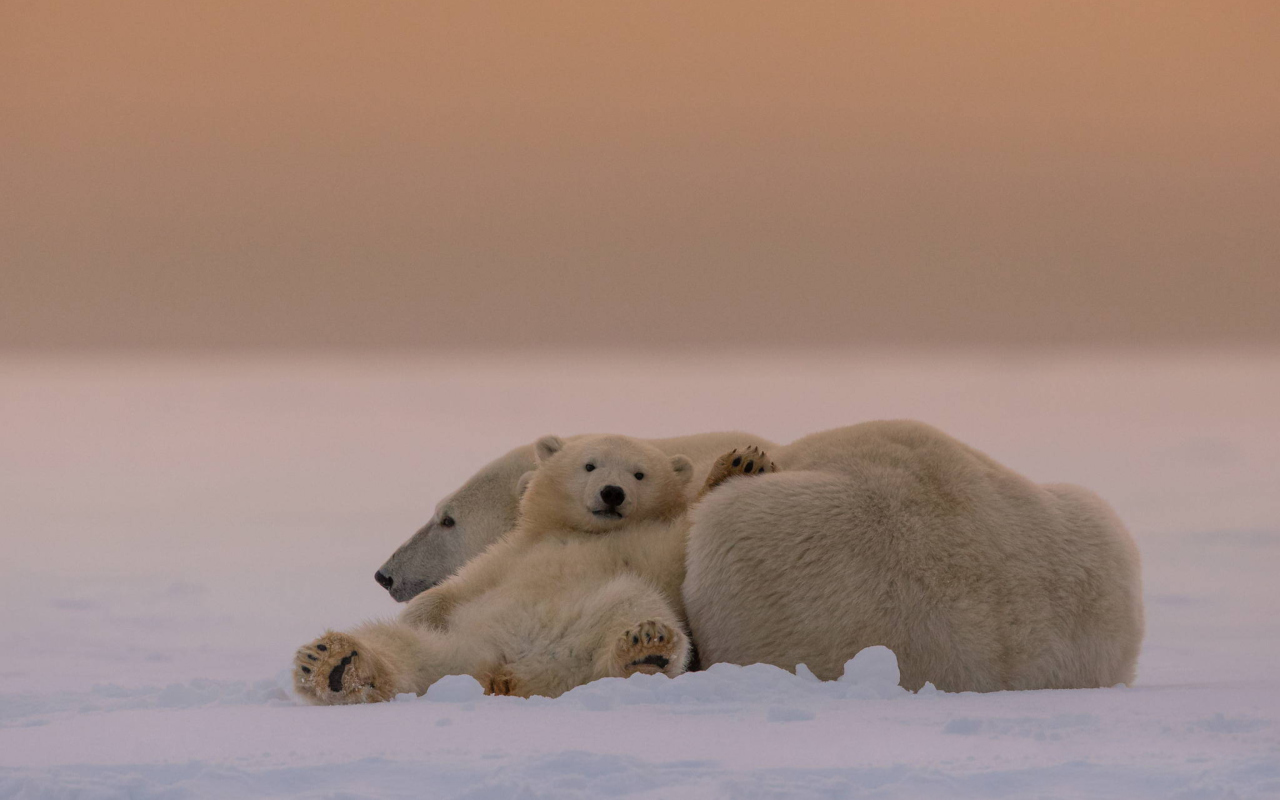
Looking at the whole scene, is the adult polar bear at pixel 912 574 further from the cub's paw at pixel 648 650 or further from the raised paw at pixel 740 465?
the cub's paw at pixel 648 650

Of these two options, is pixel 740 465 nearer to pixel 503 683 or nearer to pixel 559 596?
pixel 559 596

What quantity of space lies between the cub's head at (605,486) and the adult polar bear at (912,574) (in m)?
0.38

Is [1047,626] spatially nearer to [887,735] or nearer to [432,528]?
[887,735]

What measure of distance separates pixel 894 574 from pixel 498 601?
3.85 feet

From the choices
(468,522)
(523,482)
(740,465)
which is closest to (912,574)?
(740,465)

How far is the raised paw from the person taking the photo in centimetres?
426

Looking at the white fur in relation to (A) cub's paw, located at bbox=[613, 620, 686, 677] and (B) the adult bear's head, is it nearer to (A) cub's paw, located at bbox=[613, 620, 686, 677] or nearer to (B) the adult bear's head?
(A) cub's paw, located at bbox=[613, 620, 686, 677]

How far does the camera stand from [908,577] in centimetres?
396

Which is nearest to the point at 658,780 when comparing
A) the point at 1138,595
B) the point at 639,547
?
the point at 639,547

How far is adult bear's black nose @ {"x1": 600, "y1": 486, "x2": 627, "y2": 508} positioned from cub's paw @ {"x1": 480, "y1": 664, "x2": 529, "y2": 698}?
0.74 metres

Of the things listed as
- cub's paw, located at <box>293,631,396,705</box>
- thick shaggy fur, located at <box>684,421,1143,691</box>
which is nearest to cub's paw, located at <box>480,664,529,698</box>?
cub's paw, located at <box>293,631,396,705</box>

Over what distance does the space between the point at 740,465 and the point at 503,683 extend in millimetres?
1002

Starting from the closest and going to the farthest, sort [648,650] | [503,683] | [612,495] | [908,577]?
[648,650] < [503,683] < [908,577] < [612,495]

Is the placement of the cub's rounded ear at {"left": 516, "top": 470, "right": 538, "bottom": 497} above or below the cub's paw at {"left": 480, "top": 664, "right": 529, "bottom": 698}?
above
